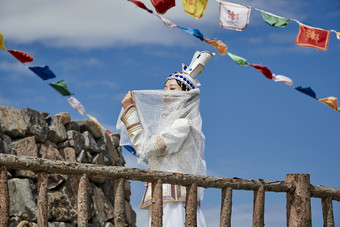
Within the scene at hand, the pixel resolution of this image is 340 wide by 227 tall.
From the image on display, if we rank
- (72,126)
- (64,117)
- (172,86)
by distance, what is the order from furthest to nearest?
(72,126) → (64,117) → (172,86)

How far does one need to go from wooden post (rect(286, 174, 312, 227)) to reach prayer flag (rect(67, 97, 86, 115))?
206 inches

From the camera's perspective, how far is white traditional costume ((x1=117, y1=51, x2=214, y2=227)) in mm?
4098

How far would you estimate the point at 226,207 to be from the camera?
12.2ft

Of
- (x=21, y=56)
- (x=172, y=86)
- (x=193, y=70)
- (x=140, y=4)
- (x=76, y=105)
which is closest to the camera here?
(x=172, y=86)

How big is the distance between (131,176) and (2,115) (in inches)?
161

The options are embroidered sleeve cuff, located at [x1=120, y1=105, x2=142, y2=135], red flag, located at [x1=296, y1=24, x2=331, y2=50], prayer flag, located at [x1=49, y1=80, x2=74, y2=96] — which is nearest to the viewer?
embroidered sleeve cuff, located at [x1=120, y1=105, x2=142, y2=135]

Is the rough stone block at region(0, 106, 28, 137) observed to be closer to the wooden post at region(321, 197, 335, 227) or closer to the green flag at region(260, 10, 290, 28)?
the green flag at region(260, 10, 290, 28)

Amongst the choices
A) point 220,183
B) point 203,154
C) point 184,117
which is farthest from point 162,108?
point 220,183

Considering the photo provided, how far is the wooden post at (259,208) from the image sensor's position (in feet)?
12.7

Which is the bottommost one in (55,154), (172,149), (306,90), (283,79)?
(172,149)

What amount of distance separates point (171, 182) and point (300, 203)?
1.00 metres

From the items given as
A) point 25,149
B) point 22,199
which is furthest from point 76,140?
point 22,199

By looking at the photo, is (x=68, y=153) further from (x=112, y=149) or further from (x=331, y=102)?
(x=331, y=102)

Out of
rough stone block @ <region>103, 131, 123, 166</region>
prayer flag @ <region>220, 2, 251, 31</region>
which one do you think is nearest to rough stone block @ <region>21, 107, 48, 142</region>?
rough stone block @ <region>103, 131, 123, 166</region>
